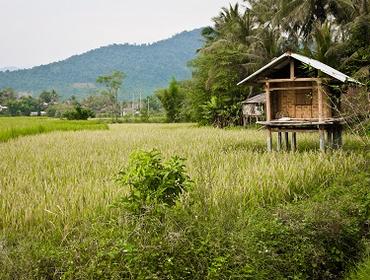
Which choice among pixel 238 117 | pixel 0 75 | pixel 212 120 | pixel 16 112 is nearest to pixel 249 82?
pixel 238 117

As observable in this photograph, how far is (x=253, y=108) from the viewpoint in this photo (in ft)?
87.2

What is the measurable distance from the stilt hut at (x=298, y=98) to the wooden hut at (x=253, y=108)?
11.7 m

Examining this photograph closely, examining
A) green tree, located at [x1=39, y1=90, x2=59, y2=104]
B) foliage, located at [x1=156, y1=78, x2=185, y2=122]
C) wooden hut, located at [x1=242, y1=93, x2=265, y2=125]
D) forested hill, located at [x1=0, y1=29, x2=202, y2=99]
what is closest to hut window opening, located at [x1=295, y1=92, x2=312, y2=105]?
wooden hut, located at [x1=242, y1=93, x2=265, y2=125]

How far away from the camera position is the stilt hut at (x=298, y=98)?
1064 centimetres

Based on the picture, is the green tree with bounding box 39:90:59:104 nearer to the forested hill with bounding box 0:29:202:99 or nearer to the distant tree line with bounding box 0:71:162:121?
the distant tree line with bounding box 0:71:162:121

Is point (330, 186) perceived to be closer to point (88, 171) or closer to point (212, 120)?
point (88, 171)

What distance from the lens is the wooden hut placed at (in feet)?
81.9

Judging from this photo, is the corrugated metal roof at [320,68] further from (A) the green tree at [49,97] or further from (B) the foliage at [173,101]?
(A) the green tree at [49,97]

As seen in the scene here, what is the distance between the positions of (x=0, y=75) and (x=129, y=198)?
19221cm

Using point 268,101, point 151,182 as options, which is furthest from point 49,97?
point 151,182

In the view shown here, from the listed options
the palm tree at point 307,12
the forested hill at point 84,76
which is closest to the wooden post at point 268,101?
the palm tree at point 307,12

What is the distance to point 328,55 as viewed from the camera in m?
20.2

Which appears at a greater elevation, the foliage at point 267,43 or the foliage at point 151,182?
the foliage at point 267,43

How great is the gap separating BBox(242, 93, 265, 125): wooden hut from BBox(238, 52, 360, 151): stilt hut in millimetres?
11689
